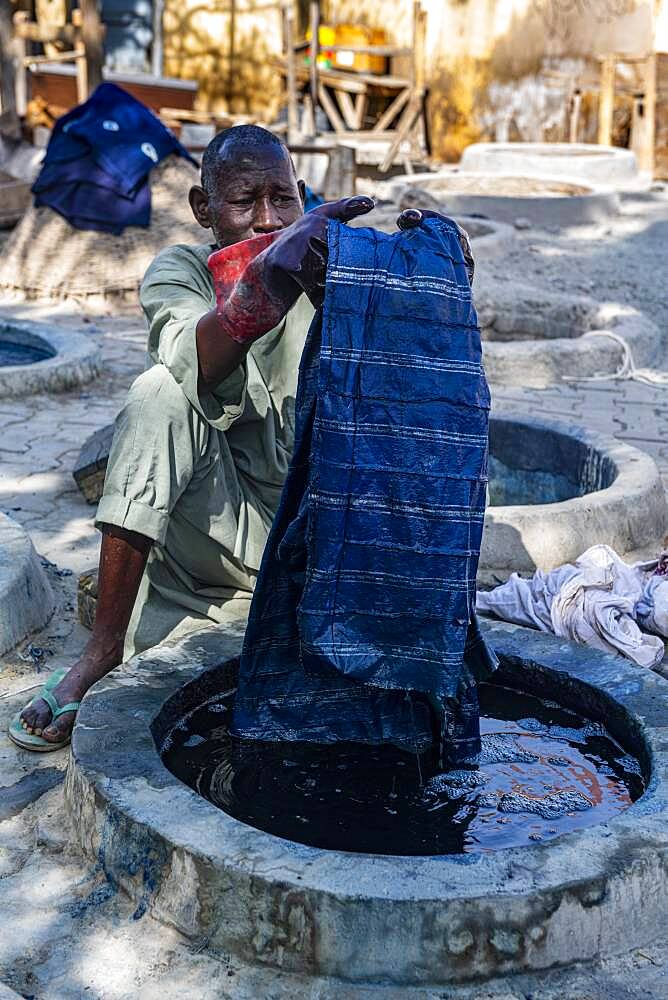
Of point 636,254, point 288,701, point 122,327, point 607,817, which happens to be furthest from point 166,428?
point 636,254

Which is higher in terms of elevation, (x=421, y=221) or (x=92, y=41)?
(x=92, y=41)

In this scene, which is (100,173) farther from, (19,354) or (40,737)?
(40,737)

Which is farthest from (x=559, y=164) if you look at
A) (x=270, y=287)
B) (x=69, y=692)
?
(x=270, y=287)

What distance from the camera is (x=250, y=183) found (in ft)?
8.90

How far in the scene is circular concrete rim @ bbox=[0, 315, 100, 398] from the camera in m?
5.82

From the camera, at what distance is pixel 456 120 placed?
63.8ft

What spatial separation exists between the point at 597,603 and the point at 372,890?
153 cm

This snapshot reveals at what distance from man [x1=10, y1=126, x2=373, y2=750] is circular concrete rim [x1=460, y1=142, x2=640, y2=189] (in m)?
11.7

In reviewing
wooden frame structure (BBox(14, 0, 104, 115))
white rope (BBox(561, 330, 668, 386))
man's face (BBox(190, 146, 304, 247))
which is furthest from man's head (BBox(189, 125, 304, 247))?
wooden frame structure (BBox(14, 0, 104, 115))

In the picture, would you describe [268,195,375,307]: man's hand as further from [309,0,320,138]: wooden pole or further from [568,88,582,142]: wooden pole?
[568,88,582,142]: wooden pole

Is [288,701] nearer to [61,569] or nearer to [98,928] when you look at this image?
[98,928]

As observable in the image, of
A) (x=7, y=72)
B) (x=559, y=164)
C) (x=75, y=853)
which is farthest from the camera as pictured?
(x=559, y=164)

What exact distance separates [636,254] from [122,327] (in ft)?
15.8

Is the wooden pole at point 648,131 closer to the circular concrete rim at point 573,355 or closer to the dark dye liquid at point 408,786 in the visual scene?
the circular concrete rim at point 573,355
